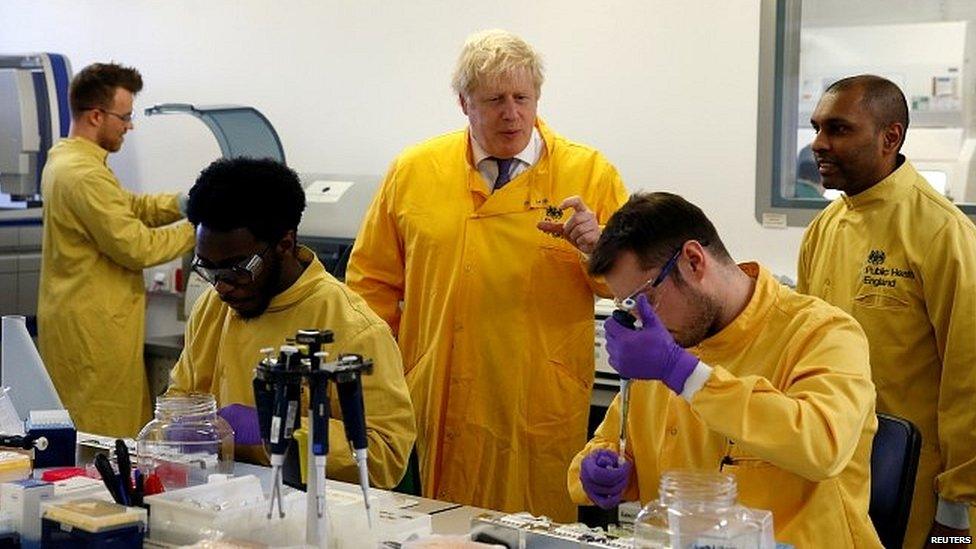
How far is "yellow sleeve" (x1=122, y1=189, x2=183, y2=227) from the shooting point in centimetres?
420

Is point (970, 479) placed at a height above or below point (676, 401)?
below

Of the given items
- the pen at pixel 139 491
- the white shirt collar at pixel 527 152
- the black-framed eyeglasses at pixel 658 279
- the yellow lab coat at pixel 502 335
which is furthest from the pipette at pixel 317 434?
the white shirt collar at pixel 527 152

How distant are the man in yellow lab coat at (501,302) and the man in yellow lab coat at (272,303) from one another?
1.77 feet

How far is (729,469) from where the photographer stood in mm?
1803

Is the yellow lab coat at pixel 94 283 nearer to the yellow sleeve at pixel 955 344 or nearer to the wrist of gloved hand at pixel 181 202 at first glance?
the wrist of gloved hand at pixel 181 202

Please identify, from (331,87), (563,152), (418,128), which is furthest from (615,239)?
(331,87)

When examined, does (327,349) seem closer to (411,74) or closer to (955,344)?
(955,344)

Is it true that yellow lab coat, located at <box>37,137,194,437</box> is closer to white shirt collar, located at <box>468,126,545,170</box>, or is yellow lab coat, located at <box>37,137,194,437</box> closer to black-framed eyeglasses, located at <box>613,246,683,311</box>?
white shirt collar, located at <box>468,126,545,170</box>

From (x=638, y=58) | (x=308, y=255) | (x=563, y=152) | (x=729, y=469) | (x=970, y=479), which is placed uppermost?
(x=638, y=58)

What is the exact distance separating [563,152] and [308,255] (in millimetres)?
783

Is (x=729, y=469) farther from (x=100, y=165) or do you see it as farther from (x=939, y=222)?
(x=100, y=165)

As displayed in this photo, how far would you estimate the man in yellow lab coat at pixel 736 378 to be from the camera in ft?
5.42

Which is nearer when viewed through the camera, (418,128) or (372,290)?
(372,290)

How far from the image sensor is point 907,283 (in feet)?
8.06
